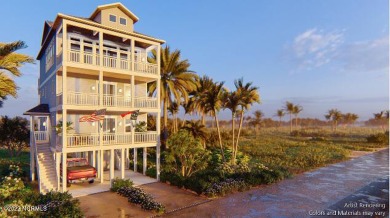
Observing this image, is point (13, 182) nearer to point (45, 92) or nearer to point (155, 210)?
point (155, 210)

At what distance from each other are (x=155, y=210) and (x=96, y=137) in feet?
23.4

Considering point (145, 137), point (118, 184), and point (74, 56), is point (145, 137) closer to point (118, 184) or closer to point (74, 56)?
point (118, 184)

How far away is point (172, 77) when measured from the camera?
2678cm

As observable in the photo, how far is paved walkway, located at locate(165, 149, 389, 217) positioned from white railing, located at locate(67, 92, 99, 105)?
9.45m

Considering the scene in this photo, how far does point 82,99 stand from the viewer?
16.1 m

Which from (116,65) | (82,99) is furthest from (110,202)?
(116,65)

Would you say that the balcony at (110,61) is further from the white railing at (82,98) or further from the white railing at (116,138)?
the white railing at (116,138)

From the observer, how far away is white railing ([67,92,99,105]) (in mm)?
15577

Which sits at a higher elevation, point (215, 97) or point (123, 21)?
point (123, 21)

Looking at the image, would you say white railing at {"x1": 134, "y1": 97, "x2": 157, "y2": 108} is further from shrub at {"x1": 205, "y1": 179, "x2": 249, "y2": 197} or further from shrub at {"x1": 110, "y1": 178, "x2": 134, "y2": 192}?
shrub at {"x1": 205, "y1": 179, "x2": 249, "y2": 197}

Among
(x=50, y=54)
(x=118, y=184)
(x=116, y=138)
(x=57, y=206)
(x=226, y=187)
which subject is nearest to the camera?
(x=57, y=206)

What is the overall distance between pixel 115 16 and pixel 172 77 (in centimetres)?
992

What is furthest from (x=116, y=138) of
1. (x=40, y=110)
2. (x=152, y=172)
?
(x=40, y=110)

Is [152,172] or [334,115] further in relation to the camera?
[334,115]
